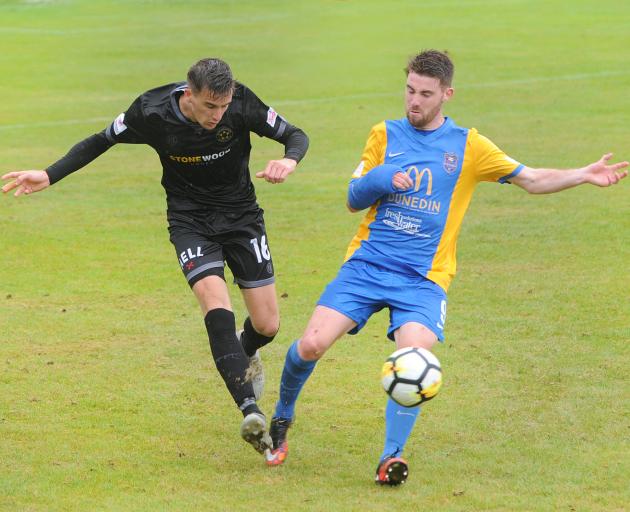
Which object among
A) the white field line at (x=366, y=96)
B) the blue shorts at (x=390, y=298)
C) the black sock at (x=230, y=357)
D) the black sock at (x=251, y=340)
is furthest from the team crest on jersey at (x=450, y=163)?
the white field line at (x=366, y=96)

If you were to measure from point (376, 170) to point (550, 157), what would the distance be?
1153cm

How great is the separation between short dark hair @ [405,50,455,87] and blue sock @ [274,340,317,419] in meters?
1.93

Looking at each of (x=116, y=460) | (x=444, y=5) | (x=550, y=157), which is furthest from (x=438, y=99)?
(x=444, y=5)

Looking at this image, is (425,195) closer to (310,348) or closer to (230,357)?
(310,348)

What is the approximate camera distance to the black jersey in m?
8.09

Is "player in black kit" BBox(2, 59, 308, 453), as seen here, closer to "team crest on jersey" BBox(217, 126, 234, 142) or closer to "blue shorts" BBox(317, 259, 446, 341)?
"team crest on jersey" BBox(217, 126, 234, 142)

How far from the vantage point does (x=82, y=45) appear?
1268 inches

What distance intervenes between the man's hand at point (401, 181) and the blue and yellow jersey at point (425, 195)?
0.33 m

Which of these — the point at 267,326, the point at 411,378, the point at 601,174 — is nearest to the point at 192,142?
the point at 267,326

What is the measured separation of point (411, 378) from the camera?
22.5ft

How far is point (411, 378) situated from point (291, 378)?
1.01 metres

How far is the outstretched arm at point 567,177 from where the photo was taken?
7527 mm

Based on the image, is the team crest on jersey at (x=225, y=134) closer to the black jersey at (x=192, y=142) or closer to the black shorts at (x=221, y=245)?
the black jersey at (x=192, y=142)

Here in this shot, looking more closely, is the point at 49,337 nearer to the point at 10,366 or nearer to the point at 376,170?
the point at 10,366
